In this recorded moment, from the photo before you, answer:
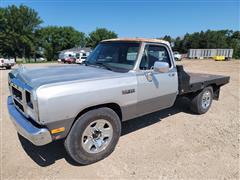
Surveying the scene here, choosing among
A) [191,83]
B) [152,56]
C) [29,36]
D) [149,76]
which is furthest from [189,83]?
[29,36]

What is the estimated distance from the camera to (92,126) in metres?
3.01

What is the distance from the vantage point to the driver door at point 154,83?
348cm

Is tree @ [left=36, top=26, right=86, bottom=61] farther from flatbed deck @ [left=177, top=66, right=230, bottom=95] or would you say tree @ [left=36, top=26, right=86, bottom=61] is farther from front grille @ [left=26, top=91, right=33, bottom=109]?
front grille @ [left=26, top=91, right=33, bottom=109]

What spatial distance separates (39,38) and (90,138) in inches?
2664

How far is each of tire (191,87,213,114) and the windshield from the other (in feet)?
8.69

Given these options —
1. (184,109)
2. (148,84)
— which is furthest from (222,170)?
(184,109)

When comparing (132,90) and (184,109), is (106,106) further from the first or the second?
(184,109)

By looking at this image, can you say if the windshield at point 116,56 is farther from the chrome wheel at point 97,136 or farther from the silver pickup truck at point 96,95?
the chrome wheel at point 97,136

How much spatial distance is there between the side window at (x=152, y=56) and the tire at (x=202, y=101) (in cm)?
176

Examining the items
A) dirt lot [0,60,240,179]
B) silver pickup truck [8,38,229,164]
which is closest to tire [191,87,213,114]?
dirt lot [0,60,240,179]

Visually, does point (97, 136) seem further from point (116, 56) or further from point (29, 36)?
point (29, 36)

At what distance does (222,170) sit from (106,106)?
2.14 metres

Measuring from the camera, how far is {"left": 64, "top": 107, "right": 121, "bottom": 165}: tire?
2.79 metres

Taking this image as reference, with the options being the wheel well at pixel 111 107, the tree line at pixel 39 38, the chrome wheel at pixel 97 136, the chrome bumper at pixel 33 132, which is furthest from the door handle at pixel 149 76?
the tree line at pixel 39 38
